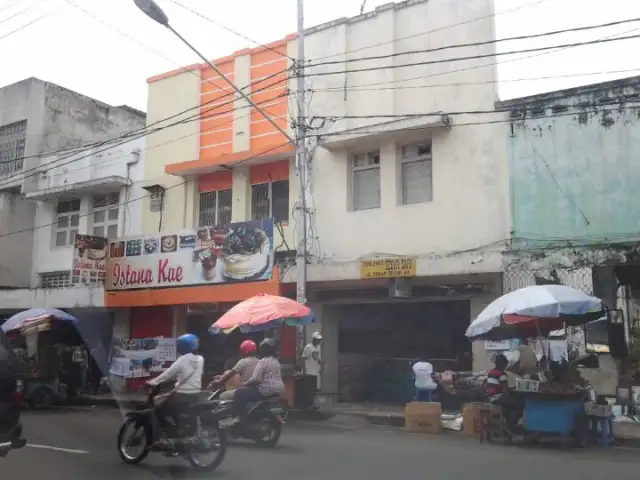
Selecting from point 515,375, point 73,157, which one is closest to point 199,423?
point 515,375

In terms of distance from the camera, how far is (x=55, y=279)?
22188mm

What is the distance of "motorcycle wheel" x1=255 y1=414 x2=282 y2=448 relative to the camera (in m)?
9.44

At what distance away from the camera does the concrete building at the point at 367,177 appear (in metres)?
15.1

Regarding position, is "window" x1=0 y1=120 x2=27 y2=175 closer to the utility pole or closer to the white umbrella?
the utility pole

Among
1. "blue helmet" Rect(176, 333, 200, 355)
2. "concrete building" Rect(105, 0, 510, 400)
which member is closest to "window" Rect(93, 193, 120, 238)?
"concrete building" Rect(105, 0, 510, 400)

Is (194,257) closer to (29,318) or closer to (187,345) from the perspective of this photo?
(29,318)

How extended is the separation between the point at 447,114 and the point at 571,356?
18.4 ft

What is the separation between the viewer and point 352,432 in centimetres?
1197

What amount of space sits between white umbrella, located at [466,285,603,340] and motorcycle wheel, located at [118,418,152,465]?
5.39 m

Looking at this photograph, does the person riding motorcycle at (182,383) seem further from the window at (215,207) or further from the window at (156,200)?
the window at (156,200)

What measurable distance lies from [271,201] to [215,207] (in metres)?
1.91

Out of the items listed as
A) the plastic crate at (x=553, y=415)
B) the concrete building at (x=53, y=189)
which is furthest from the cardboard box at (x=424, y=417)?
the concrete building at (x=53, y=189)

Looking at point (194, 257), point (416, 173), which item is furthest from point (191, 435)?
point (194, 257)

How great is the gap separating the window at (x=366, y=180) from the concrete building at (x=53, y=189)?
7030mm
